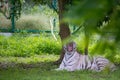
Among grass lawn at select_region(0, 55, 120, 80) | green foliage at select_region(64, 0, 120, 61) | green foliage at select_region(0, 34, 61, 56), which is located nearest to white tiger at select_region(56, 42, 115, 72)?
grass lawn at select_region(0, 55, 120, 80)

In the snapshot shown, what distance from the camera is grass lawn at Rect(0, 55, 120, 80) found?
7258 mm

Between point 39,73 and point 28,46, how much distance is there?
4115mm

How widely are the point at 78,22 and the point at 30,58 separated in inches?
402

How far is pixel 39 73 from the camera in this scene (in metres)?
7.82

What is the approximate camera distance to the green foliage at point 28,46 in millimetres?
11477

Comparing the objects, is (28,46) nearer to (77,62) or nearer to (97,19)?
(77,62)

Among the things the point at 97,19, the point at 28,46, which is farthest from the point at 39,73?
the point at 97,19

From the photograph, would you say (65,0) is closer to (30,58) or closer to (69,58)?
(69,58)

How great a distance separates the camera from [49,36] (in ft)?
44.3

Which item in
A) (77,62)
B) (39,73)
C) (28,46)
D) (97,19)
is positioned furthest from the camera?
(28,46)

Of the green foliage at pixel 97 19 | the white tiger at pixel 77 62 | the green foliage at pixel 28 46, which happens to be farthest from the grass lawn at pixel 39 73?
the green foliage at pixel 97 19

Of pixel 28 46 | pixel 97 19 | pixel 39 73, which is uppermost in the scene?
pixel 97 19

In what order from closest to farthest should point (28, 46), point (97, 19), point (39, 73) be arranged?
point (97, 19)
point (39, 73)
point (28, 46)

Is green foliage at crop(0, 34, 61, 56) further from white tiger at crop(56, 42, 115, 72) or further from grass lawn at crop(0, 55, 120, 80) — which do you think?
white tiger at crop(56, 42, 115, 72)
